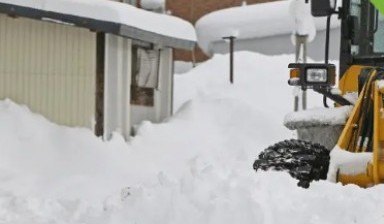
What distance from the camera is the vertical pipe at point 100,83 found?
42.8 feet

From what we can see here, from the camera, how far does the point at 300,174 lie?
5.46 m

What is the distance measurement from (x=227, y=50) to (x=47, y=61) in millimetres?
10858

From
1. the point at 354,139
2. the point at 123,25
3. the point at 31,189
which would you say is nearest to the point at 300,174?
the point at 354,139

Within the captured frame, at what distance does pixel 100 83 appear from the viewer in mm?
13164

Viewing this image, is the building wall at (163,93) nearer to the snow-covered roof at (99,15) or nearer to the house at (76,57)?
the house at (76,57)

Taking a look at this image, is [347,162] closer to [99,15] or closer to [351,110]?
[351,110]

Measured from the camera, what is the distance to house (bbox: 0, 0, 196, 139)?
12.0 meters

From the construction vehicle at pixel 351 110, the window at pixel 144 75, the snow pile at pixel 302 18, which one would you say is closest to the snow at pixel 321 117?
the construction vehicle at pixel 351 110

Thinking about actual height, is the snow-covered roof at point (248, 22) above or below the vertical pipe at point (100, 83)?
above

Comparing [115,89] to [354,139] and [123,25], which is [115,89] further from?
[354,139]

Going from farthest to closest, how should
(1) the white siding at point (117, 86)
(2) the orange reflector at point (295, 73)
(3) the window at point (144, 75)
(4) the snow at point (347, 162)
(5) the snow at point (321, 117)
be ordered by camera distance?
(3) the window at point (144, 75) → (1) the white siding at point (117, 86) → (2) the orange reflector at point (295, 73) → (5) the snow at point (321, 117) → (4) the snow at point (347, 162)

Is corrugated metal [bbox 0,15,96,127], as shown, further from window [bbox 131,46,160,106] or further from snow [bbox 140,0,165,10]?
snow [bbox 140,0,165,10]

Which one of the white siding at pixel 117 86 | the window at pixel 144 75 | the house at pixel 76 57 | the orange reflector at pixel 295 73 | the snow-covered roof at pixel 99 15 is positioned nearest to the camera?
the orange reflector at pixel 295 73

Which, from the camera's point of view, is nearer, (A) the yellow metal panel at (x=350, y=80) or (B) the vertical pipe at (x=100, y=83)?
(A) the yellow metal panel at (x=350, y=80)
